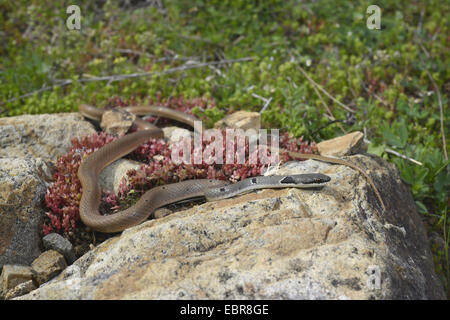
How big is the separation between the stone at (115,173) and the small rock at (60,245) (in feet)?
3.62

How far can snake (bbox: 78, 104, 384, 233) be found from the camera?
5156mm

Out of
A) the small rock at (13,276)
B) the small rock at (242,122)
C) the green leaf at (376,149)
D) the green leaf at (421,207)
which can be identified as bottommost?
the small rock at (13,276)

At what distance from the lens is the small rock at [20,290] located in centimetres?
435

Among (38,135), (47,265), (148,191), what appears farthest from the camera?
(38,135)

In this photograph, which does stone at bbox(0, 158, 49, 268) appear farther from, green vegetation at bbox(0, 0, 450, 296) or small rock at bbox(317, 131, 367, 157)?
small rock at bbox(317, 131, 367, 157)

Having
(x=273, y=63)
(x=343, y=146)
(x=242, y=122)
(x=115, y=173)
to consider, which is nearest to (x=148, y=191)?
(x=115, y=173)

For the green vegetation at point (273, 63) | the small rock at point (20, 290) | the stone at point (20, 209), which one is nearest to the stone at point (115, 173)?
the stone at point (20, 209)

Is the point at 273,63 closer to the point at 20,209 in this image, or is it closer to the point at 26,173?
the point at 26,173

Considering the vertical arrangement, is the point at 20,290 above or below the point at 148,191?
below

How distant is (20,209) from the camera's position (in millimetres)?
5082

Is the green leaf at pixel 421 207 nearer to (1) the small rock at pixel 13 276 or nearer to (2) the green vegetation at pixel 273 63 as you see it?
(2) the green vegetation at pixel 273 63

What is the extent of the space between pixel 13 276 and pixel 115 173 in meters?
2.11

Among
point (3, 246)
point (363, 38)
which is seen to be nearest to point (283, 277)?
point (3, 246)
